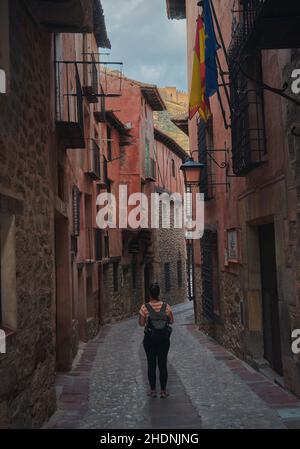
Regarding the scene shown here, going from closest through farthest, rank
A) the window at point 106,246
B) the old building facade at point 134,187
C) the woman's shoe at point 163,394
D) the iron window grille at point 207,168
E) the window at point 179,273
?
the woman's shoe at point 163,394 < the iron window grille at point 207,168 < the window at point 106,246 < the old building facade at point 134,187 < the window at point 179,273

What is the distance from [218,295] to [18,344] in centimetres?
782

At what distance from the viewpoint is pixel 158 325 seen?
632 cm

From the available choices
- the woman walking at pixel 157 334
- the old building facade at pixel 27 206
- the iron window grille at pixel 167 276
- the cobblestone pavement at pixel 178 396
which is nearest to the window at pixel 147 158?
the iron window grille at pixel 167 276

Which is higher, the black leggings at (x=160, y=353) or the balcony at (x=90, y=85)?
the balcony at (x=90, y=85)

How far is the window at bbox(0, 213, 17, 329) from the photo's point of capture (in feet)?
14.8

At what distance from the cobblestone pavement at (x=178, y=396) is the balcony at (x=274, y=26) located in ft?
12.8

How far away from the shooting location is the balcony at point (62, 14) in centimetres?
533

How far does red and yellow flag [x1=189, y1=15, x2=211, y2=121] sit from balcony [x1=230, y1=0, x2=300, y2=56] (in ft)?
6.88

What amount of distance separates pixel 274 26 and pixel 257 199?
3.16 m

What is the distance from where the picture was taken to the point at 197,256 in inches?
622

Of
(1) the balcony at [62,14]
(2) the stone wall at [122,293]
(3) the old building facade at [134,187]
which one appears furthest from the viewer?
(3) the old building facade at [134,187]

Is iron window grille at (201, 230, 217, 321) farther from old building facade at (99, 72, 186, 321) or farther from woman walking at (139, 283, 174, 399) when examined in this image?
woman walking at (139, 283, 174, 399)

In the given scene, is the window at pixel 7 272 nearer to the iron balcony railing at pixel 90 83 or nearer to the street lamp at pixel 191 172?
the street lamp at pixel 191 172

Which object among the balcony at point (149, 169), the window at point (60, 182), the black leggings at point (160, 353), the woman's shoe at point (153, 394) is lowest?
the woman's shoe at point (153, 394)
